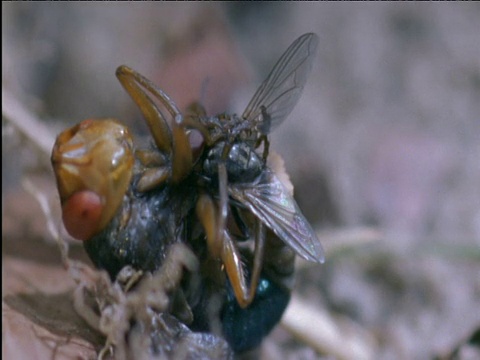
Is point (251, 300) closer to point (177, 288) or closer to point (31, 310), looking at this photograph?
point (177, 288)

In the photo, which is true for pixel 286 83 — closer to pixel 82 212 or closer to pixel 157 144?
pixel 157 144

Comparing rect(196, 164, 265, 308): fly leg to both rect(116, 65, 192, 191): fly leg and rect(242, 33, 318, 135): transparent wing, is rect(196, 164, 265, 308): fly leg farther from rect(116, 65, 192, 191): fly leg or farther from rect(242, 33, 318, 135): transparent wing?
rect(242, 33, 318, 135): transparent wing

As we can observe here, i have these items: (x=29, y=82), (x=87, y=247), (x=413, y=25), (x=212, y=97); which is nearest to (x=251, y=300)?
(x=87, y=247)

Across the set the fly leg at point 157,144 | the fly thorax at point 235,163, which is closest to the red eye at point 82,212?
the fly leg at point 157,144

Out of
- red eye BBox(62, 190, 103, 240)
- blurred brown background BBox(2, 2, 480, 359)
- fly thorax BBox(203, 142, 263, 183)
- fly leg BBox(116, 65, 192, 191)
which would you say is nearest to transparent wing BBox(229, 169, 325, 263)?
A: fly thorax BBox(203, 142, 263, 183)

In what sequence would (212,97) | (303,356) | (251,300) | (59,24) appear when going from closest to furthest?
(251,300)
(303,356)
(212,97)
(59,24)

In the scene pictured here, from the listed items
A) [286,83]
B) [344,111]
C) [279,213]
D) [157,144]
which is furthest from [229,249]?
[344,111]

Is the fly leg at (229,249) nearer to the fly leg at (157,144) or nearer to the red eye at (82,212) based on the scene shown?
the fly leg at (157,144)
